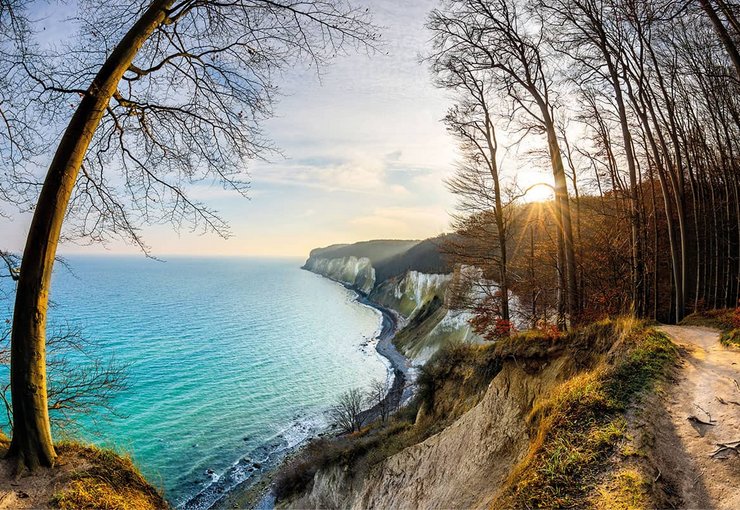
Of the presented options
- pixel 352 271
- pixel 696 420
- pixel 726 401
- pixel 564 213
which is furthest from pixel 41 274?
pixel 352 271

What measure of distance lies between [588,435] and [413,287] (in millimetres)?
70114

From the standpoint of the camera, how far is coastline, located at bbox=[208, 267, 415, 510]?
19.3 meters

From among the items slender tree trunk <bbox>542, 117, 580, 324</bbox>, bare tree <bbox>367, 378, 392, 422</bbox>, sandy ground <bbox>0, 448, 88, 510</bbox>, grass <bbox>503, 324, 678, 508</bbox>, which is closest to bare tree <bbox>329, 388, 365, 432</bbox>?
bare tree <bbox>367, 378, 392, 422</bbox>

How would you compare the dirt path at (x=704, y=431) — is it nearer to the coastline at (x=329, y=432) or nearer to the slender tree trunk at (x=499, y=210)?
the slender tree trunk at (x=499, y=210)

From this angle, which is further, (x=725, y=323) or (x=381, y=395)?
(x=381, y=395)

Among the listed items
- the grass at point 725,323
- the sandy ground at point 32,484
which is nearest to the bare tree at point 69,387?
the sandy ground at point 32,484

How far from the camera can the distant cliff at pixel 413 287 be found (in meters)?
39.9

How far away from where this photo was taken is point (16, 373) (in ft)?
11.3

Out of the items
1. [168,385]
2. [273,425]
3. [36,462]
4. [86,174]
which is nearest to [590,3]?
[86,174]

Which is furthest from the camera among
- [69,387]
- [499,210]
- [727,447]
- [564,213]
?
[499,210]

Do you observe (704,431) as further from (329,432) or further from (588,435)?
(329,432)

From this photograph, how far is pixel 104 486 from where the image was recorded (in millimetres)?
3607

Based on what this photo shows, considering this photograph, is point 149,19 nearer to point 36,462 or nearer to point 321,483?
point 36,462

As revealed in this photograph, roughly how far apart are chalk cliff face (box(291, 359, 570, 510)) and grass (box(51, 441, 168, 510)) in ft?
14.3
